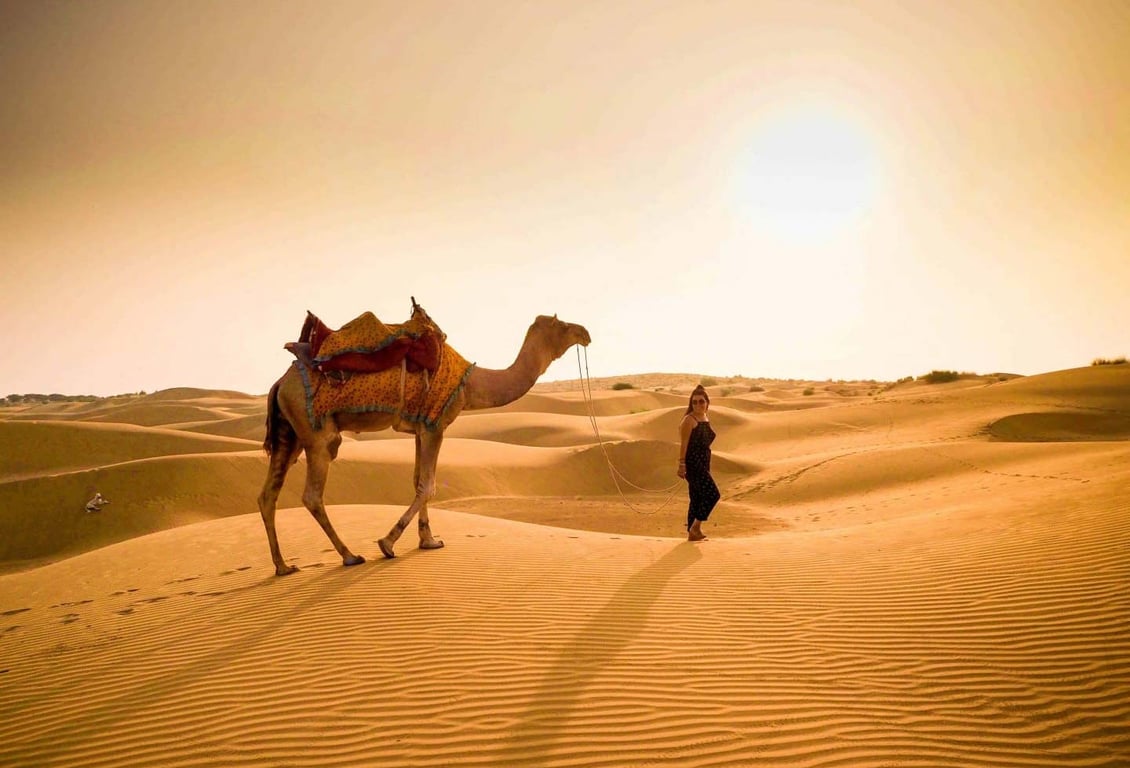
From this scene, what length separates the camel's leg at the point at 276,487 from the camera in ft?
23.2

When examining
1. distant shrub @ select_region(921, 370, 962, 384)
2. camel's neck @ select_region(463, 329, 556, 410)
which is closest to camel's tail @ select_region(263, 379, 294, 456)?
camel's neck @ select_region(463, 329, 556, 410)

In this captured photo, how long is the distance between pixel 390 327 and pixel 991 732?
6.45m

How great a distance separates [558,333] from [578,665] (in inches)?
183

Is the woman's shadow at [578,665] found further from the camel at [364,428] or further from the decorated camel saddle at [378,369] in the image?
the decorated camel saddle at [378,369]

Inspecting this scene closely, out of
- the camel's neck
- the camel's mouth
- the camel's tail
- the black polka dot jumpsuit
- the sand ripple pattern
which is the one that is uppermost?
the camel's mouth

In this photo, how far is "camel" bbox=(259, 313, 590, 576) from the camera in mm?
6945

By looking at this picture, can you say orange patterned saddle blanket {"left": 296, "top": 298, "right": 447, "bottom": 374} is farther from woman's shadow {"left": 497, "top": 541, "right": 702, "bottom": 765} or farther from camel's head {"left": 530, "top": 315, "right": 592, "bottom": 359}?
woman's shadow {"left": 497, "top": 541, "right": 702, "bottom": 765}

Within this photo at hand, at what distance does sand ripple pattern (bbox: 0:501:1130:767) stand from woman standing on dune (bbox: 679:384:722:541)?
1.70 metres

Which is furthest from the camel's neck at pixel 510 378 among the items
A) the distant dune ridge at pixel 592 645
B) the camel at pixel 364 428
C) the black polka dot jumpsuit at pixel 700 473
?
the black polka dot jumpsuit at pixel 700 473

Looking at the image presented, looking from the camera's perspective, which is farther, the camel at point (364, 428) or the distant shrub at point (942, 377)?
the distant shrub at point (942, 377)

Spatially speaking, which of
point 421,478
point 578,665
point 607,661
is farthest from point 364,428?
point 607,661

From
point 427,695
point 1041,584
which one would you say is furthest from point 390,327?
point 1041,584

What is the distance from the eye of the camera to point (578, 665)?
15.2 ft

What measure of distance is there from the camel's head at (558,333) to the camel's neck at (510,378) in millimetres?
90
